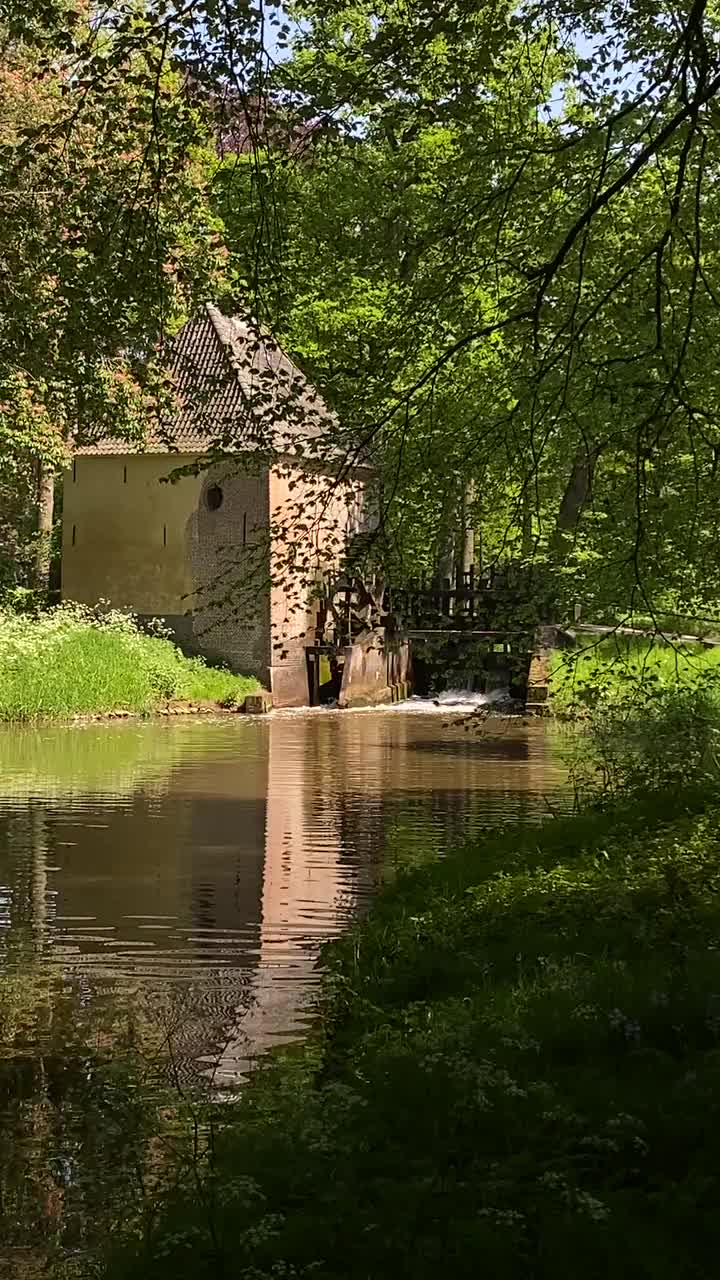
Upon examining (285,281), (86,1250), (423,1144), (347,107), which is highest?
(347,107)

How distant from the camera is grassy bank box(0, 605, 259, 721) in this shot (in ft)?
79.6

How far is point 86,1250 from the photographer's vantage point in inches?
194

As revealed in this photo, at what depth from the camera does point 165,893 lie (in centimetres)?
1130

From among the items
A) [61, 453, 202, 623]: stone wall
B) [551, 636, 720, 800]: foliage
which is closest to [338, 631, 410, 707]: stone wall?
[61, 453, 202, 623]: stone wall

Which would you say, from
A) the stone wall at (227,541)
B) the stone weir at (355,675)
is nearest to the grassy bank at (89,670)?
the stone wall at (227,541)

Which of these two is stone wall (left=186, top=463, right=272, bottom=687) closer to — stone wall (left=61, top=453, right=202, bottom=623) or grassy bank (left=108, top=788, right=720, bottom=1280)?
stone wall (left=61, top=453, right=202, bottom=623)

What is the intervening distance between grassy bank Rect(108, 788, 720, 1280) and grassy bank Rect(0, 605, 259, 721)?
54.9ft

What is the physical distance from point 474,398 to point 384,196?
2632mm

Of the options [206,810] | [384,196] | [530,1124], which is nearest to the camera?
[530,1124]

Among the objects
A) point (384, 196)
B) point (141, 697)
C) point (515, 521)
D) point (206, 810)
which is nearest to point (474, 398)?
point (384, 196)

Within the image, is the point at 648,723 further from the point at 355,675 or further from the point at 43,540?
the point at 43,540

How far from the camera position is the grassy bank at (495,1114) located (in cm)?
388

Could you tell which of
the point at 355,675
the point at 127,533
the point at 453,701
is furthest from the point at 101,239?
the point at 127,533

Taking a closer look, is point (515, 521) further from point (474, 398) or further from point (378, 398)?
point (474, 398)
